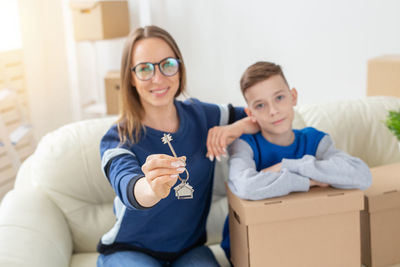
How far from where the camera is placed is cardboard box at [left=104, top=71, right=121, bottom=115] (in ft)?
11.9

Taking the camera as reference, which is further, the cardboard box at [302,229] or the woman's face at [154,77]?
the woman's face at [154,77]

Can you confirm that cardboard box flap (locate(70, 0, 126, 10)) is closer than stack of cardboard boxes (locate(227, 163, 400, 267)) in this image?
No

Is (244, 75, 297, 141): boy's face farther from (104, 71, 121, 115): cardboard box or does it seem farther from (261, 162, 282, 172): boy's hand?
(104, 71, 121, 115): cardboard box

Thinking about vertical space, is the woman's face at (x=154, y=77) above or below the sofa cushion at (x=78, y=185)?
above

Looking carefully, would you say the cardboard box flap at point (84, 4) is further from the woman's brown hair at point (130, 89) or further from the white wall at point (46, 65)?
the woman's brown hair at point (130, 89)

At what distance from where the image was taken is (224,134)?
5.02 feet

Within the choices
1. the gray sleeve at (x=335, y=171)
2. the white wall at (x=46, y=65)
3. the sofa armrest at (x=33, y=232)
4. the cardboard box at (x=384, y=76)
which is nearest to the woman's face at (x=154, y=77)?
the gray sleeve at (x=335, y=171)

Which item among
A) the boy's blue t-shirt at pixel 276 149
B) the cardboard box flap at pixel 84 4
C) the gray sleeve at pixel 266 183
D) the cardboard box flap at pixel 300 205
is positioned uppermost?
the cardboard box flap at pixel 84 4

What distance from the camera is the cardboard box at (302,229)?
1312 millimetres

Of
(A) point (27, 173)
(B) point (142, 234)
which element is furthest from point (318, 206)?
(A) point (27, 173)

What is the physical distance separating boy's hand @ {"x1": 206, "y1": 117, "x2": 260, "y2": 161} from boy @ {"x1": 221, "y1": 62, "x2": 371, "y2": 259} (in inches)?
0.9

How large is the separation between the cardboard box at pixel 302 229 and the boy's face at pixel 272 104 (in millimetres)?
247

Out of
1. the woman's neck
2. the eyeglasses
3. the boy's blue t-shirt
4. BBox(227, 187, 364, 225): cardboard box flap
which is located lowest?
BBox(227, 187, 364, 225): cardboard box flap

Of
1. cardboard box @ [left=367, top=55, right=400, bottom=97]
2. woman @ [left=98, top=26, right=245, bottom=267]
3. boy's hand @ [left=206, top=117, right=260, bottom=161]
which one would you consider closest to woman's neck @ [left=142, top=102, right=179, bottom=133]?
woman @ [left=98, top=26, right=245, bottom=267]
